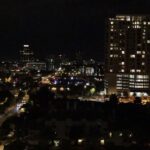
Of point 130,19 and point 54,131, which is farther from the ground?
point 130,19

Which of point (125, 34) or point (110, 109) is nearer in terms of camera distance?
point (110, 109)

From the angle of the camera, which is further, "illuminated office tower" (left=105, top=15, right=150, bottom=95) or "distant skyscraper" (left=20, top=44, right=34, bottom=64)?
"distant skyscraper" (left=20, top=44, right=34, bottom=64)

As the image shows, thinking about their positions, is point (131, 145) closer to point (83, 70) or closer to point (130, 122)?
point (130, 122)

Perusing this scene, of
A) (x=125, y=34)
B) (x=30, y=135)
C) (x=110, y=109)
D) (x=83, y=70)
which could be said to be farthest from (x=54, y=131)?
(x=83, y=70)

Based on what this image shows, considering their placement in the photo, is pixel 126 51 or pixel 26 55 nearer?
pixel 126 51

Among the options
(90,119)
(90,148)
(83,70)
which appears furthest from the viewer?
Answer: (83,70)

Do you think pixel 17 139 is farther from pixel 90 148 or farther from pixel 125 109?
pixel 125 109

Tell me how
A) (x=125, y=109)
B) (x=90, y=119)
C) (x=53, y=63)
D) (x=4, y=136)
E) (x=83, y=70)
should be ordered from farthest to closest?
(x=53, y=63)
(x=83, y=70)
(x=125, y=109)
(x=90, y=119)
(x=4, y=136)
